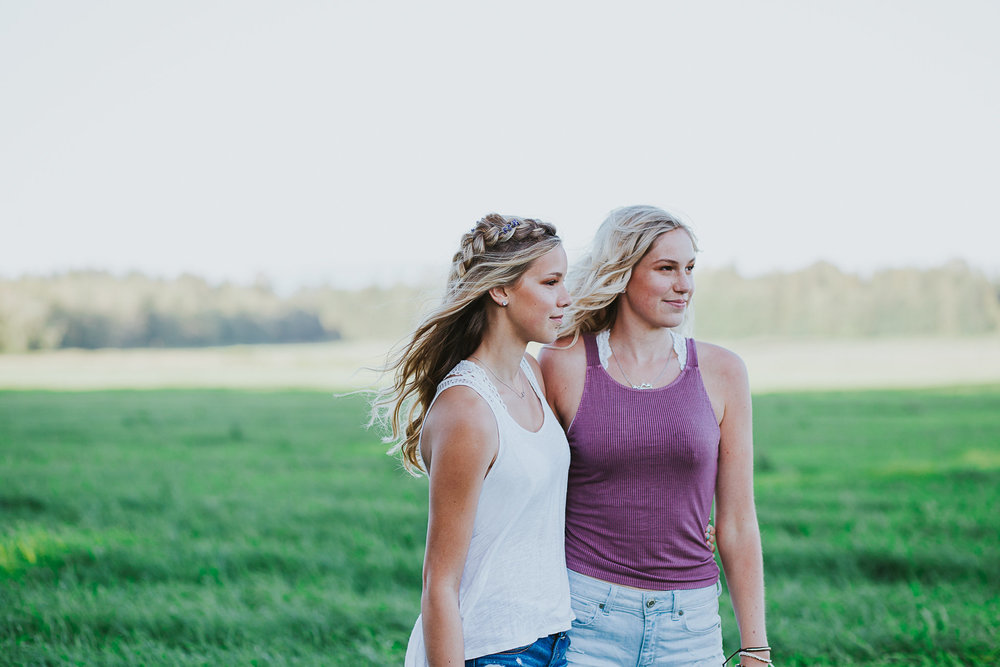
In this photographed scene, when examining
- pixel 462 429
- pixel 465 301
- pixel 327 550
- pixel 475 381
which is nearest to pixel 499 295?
pixel 465 301

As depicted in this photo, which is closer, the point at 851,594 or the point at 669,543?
the point at 669,543

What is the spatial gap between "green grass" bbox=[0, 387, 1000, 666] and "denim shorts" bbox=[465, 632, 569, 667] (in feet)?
7.98

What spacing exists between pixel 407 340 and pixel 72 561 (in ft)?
17.5

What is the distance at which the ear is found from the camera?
2.62 metres

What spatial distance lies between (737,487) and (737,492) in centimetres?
2

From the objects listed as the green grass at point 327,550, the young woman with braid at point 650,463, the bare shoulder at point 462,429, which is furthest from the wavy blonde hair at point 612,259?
the green grass at point 327,550

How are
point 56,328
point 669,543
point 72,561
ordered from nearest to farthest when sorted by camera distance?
1. point 669,543
2. point 72,561
3. point 56,328

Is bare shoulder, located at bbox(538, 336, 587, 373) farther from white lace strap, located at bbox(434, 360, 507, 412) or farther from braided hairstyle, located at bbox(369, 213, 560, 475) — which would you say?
white lace strap, located at bbox(434, 360, 507, 412)

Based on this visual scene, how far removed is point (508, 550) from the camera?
2.47 metres

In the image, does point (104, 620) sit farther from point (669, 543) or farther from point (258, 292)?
point (258, 292)

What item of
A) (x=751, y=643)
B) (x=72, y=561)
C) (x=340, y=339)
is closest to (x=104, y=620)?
(x=72, y=561)

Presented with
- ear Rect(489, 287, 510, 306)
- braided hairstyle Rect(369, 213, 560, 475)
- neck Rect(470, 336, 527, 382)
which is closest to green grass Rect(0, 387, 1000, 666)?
braided hairstyle Rect(369, 213, 560, 475)

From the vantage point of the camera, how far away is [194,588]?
618cm

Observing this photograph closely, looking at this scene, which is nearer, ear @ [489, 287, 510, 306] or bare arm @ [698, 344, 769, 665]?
ear @ [489, 287, 510, 306]
